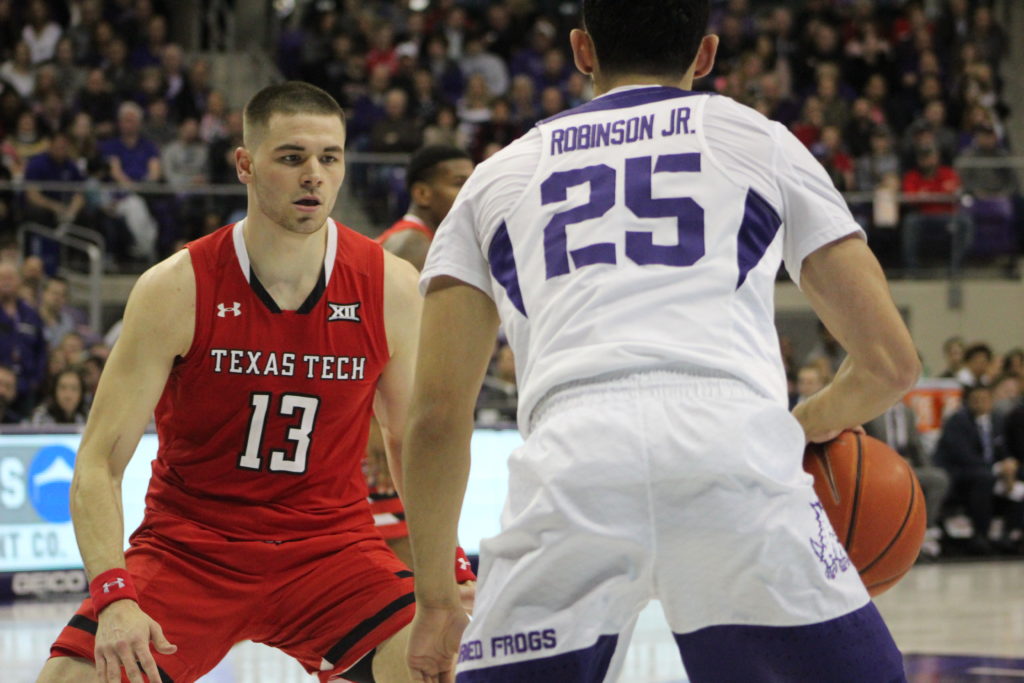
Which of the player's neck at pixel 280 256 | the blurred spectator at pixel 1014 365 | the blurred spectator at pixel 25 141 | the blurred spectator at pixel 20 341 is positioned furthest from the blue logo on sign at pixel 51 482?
the blurred spectator at pixel 1014 365

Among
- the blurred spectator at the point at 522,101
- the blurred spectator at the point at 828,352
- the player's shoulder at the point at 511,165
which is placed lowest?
the blurred spectator at the point at 828,352

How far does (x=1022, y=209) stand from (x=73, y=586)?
1046 centimetres

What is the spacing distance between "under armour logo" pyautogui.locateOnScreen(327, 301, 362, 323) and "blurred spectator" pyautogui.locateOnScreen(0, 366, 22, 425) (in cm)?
699

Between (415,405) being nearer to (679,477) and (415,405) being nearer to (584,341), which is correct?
(584,341)

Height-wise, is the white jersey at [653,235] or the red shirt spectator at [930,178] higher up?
the white jersey at [653,235]

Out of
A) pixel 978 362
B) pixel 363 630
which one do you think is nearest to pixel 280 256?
pixel 363 630

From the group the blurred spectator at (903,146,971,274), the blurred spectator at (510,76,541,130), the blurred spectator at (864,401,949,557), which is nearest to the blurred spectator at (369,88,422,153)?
the blurred spectator at (510,76,541,130)

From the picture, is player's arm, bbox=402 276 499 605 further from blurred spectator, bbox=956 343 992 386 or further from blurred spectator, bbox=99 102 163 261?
blurred spectator, bbox=956 343 992 386

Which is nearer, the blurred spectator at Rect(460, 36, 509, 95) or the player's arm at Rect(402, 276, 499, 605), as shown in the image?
the player's arm at Rect(402, 276, 499, 605)

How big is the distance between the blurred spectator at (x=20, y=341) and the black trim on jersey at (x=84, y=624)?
7562 mm

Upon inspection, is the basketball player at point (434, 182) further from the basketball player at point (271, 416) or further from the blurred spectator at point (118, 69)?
the blurred spectator at point (118, 69)

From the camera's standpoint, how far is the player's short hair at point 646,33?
8.18ft

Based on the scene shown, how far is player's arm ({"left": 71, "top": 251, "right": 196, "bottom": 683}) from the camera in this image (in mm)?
3307

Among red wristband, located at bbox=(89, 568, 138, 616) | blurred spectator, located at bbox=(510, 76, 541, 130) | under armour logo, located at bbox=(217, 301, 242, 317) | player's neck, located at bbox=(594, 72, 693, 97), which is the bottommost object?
red wristband, located at bbox=(89, 568, 138, 616)
